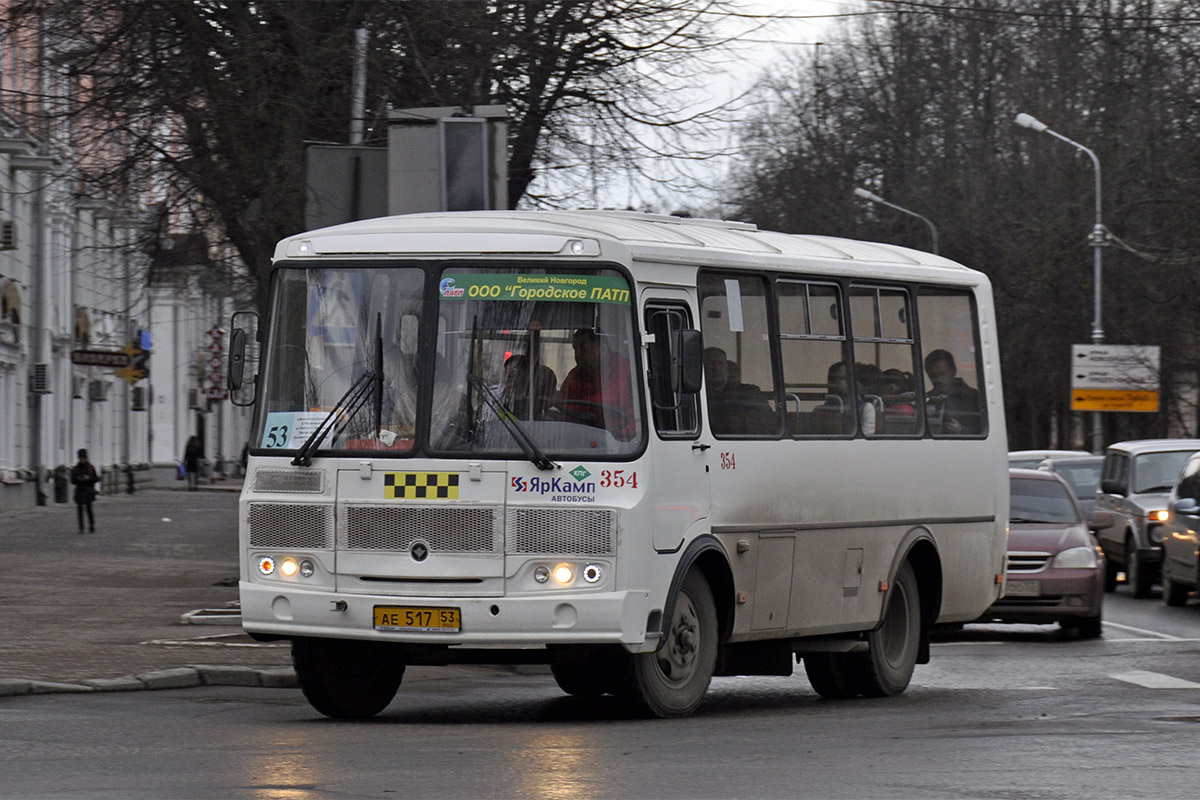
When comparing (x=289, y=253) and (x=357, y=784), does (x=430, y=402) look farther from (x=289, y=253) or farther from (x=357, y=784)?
(x=357, y=784)

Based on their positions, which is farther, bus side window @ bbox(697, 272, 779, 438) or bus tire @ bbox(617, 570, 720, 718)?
bus side window @ bbox(697, 272, 779, 438)

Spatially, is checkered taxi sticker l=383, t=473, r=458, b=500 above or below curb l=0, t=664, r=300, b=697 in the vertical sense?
above

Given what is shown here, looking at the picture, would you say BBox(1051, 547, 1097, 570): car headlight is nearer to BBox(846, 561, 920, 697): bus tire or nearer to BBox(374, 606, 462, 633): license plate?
BBox(846, 561, 920, 697): bus tire

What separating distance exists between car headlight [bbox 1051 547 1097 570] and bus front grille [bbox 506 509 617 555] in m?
9.75

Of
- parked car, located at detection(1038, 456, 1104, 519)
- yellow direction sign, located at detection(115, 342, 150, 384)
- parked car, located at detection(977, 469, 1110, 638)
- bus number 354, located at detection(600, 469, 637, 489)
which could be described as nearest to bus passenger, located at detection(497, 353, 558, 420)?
bus number 354, located at detection(600, 469, 637, 489)

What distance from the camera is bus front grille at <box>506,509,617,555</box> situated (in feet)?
36.4

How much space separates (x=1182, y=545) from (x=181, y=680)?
13.1 m

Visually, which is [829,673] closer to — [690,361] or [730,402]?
[730,402]

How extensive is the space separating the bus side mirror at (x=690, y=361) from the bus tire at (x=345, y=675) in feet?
7.40

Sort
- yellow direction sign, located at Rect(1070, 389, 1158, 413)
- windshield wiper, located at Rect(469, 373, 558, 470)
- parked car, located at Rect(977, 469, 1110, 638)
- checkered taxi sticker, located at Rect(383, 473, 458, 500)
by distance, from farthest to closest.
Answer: yellow direction sign, located at Rect(1070, 389, 1158, 413) → parked car, located at Rect(977, 469, 1110, 638) → checkered taxi sticker, located at Rect(383, 473, 458, 500) → windshield wiper, located at Rect(469, 373, 558, 470)

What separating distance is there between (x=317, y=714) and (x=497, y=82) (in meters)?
12.7

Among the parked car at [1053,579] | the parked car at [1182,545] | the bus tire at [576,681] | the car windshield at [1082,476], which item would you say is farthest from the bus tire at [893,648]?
the car windshield at [1082,476]

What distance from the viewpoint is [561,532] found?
36.4 feet

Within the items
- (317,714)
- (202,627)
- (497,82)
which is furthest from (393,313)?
(497,82)
